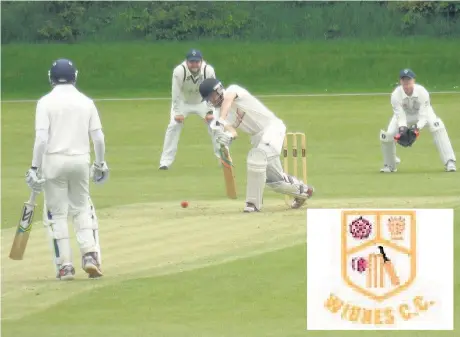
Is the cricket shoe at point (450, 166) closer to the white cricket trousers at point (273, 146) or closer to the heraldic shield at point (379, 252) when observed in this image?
the white cricket trousers at point (273, 146)

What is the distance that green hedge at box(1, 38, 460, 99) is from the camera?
40156 millimetres

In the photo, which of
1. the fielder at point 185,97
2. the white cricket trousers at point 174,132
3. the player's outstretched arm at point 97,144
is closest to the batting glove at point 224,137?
the player's outstretched arm at point 97,144

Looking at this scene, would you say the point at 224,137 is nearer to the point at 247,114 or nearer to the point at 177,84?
the point at 247,114

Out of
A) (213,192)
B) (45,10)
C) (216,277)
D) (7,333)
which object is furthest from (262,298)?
(45,10)

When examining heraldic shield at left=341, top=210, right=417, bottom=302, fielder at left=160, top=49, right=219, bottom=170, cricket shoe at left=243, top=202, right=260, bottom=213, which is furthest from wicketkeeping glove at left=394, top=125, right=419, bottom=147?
heraldic shield at left=341, top=210, right=417, bottom=302

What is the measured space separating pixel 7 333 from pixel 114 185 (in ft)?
30.8

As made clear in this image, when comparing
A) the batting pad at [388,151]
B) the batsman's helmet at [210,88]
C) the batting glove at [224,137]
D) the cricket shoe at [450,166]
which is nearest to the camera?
the batsman's helmet at [210,88]

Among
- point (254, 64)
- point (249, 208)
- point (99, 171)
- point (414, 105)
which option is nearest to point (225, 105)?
point (249, 208)

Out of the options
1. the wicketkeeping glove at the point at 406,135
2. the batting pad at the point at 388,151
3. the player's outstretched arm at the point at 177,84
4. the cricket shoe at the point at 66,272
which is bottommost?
the cricket shoe at the point at 66,272

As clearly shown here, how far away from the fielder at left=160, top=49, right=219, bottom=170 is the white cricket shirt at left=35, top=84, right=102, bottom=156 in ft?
27.8

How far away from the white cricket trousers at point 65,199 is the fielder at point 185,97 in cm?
845

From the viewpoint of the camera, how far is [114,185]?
19266 millimetres

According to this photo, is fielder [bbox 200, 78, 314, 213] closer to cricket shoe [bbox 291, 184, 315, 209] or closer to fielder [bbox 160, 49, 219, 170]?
cricket shoe [bbox 291, 184, 315, 209]

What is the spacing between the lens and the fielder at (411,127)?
1995 cm
